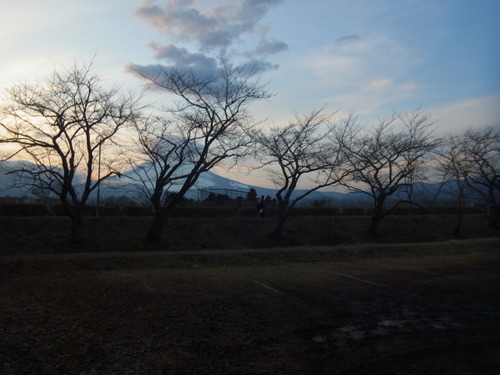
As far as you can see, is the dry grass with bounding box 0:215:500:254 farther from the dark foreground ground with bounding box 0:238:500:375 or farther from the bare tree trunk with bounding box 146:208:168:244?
the dark foreground ground with bounding box 0:238:500:375

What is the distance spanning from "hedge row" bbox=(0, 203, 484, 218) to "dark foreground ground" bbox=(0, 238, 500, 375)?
28.4ft

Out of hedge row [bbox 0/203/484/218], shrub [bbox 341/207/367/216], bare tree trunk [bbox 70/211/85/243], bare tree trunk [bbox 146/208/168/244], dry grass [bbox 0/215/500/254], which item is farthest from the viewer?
shrub [bbox 341/207/367/216]

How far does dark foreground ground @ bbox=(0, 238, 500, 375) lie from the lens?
14.9 feet

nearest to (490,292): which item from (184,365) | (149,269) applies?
(184,365)

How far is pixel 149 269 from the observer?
11492 mm

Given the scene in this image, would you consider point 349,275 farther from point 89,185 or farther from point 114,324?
point 89,185

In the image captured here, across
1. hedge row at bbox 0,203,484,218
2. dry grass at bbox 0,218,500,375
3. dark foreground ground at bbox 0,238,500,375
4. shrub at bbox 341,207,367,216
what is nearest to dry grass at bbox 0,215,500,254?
hedge row at bbox 0,203,484,218

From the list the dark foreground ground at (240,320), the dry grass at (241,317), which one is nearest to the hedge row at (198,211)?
the dry grass at (241,317)

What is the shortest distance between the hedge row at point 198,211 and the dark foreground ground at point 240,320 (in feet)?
28.4

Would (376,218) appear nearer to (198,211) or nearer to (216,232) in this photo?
(216,232)

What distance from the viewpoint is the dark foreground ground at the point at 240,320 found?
4.54m

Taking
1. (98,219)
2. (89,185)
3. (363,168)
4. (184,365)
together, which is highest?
(363,168)

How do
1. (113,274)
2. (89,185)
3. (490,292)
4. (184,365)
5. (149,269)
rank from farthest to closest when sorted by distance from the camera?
(89,185), (149,269), (113,274), (490,292), (184,365)

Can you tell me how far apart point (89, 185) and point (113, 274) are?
6.34m
